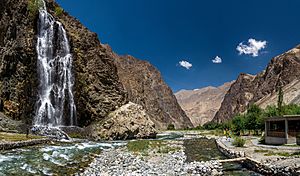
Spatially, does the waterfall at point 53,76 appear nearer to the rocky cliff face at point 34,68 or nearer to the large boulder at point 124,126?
the rocky cliff face at point 34,68

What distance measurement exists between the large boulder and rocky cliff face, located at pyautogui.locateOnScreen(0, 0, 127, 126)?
5.06m

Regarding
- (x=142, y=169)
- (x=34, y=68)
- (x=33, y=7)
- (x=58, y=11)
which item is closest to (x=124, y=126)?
(x=34, y=68)

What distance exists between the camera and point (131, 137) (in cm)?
5712

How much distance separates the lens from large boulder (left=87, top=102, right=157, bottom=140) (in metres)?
55.2

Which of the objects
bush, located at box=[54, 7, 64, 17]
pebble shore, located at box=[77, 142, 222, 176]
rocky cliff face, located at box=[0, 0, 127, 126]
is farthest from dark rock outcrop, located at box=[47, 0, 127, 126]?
pebble shore, located at box=[77, 142, 222, 176]

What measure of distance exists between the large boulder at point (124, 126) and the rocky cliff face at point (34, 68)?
→ 199 inches

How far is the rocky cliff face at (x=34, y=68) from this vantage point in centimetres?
5706

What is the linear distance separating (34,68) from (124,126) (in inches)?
767

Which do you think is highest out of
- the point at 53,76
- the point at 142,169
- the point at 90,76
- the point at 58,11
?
the point at 58,11

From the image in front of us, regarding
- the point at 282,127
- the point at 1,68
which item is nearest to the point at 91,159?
the point at 282,127

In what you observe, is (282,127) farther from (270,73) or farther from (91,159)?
(270,73)

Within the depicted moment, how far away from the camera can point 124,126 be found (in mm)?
56750

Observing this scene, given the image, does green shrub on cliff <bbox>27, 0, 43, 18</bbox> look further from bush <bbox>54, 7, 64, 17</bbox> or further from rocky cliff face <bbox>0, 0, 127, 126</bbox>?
bush <bbox>54, 7, 64, 17</bbox>

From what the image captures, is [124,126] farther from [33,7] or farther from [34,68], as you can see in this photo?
[33,7]
